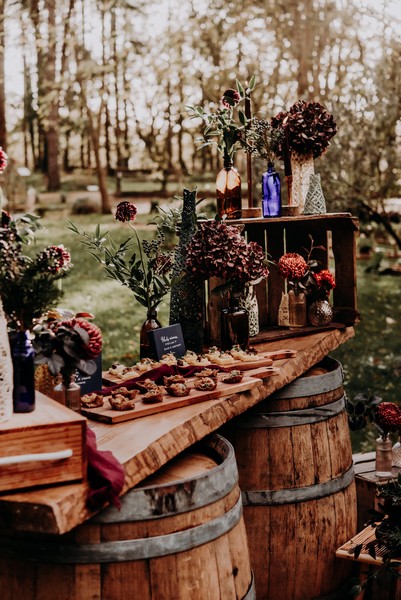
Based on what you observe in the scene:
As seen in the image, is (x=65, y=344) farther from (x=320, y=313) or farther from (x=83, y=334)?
(x=320, y=313)

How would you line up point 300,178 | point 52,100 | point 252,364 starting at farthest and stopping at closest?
point 52,100 → point 300,178 → point 252,364

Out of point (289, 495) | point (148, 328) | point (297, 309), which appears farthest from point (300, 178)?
point (289, 495)

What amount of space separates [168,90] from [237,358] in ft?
59.5

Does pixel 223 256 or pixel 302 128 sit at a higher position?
pixel 302 128

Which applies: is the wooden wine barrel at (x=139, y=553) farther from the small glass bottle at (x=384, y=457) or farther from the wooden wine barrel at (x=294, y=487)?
the small glass bottle at (x=384, y=457)

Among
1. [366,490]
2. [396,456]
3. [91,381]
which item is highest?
[91,381]

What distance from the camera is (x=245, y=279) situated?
11.5ft

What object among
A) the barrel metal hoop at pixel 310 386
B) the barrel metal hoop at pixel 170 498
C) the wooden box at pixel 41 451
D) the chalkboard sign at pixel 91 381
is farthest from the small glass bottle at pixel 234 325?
the wooden box at pixel 41 451

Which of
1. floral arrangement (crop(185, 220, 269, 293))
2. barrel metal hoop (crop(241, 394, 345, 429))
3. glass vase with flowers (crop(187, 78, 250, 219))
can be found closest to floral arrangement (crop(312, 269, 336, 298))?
glass vase with flowers (crop(187, 78, 250, 219))

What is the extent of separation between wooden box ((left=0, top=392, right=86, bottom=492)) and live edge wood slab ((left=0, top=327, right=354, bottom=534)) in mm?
32

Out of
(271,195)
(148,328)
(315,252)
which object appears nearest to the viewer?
(148,328)

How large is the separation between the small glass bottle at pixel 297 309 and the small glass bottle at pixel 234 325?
604 mm

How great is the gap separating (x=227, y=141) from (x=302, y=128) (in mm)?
522

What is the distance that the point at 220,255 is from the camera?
341 cm
